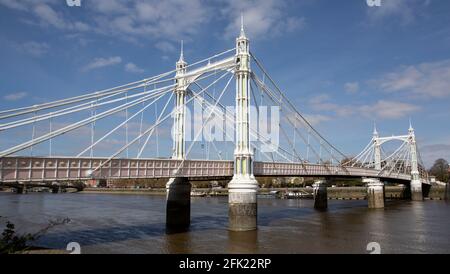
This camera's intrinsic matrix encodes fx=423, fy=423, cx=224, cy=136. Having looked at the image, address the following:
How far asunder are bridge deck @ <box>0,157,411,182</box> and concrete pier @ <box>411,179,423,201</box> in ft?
168

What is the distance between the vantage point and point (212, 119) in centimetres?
4269

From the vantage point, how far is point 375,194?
69.9m

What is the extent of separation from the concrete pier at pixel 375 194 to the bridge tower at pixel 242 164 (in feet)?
131

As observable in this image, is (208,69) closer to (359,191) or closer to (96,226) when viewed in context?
(96,226)

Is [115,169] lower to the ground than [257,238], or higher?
higher

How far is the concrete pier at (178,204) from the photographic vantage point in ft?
130

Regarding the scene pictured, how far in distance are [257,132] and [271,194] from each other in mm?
78145

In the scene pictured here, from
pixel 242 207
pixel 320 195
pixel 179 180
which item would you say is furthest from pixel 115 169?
pixel 320 195

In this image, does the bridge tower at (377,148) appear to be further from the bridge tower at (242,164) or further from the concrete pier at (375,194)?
the bridge tower at (242,164)

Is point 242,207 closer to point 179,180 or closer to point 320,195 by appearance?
point 179,180

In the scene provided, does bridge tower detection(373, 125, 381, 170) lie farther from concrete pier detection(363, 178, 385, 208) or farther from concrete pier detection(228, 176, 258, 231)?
concrete pier detection(228, 176, 258, 231)

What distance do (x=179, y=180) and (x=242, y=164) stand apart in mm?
8767

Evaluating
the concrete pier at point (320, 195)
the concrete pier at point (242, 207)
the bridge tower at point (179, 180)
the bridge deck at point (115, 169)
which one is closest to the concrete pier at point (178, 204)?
the bridge tower at point (179, 180)

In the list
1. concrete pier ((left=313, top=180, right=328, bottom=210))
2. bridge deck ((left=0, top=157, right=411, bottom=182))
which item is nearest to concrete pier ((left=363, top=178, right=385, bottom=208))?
concrete pier ((left=313, top=180, right=328, bottom=210))
